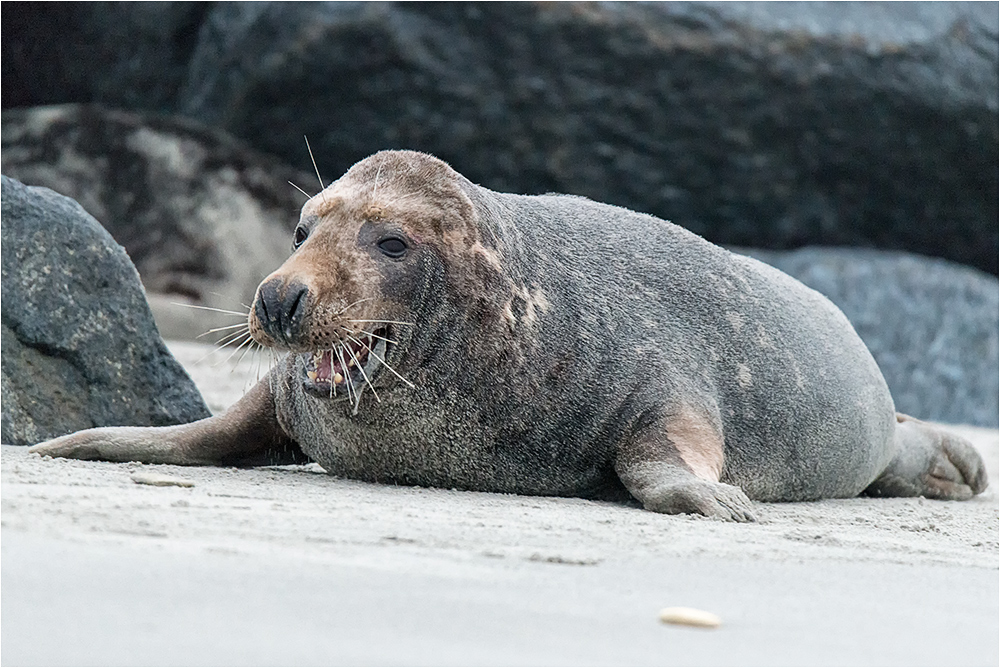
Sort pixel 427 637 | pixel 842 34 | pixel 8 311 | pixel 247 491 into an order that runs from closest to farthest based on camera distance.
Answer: pixel 427 637 → pixel 247 491 → pixel 8 311 → pixel 842 34

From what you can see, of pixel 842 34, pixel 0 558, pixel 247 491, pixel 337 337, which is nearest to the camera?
pixel 0 558

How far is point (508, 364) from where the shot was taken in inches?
164

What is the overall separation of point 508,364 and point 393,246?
500 millimetres

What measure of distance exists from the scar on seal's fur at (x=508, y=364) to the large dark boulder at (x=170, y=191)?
5.41m

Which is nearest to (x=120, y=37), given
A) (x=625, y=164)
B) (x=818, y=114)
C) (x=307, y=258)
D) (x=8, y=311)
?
(x=625, y=164)

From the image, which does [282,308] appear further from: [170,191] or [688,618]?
[170,191]

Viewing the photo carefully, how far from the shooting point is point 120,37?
403 inches

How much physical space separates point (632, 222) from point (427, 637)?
3.08 meters

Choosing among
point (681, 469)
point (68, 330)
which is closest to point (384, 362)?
point (681, 469)

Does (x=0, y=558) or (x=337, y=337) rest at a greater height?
(x=337, y=337)

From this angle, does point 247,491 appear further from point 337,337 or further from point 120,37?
point 120,37

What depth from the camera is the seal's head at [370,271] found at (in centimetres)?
375

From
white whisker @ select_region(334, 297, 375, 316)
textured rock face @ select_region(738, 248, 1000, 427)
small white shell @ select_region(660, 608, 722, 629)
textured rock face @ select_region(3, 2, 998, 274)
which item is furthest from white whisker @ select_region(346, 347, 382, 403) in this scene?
textured rock face @ select_region(738, 248, 1000, 427)

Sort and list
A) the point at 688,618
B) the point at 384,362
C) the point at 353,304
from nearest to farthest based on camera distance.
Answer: the point at 688,618 → the point at 353,304 → the point at 384,362
